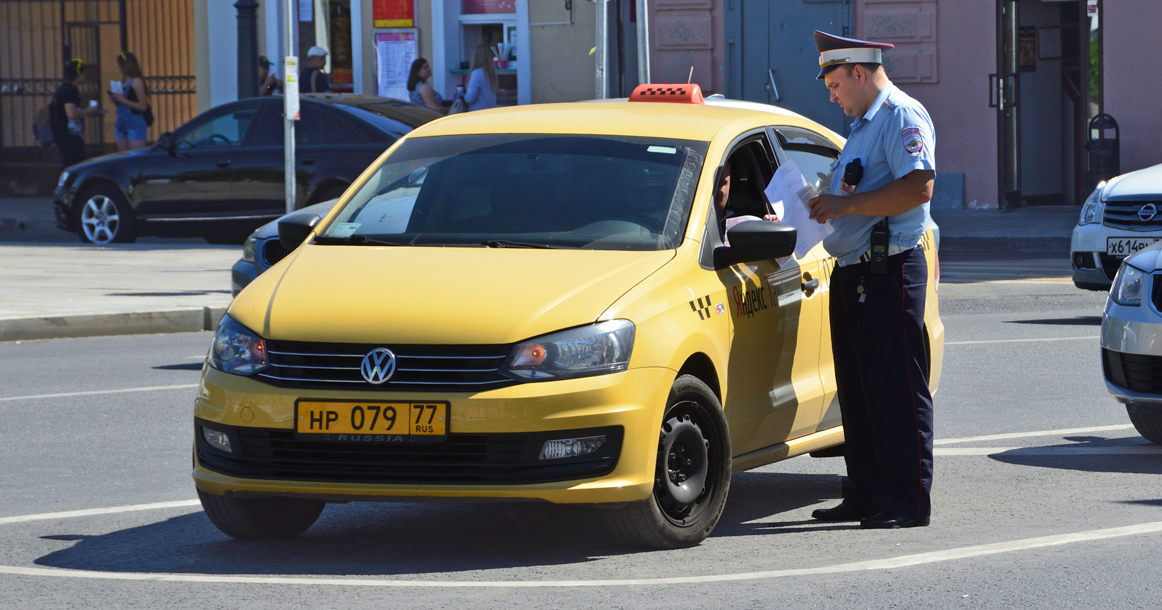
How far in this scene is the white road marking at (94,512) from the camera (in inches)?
258

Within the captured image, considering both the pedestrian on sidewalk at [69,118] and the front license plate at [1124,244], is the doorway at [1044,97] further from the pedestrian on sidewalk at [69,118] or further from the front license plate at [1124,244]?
the pedestrian on sidewalk at [69,118]

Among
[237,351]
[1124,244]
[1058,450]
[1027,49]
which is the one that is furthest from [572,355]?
[1027,49]

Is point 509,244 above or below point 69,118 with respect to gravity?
below

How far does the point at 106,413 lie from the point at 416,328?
443 cm

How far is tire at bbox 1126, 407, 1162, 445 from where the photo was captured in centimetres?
793

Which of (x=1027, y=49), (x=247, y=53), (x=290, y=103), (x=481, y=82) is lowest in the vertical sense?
(x=290, y=103)

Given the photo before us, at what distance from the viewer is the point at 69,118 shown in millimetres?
25391

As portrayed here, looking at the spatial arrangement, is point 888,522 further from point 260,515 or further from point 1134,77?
point 1134,77

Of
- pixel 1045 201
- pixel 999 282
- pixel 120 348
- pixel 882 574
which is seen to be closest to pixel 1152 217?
pixel 999 282

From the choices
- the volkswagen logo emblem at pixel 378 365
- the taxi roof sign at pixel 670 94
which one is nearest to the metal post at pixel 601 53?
the taxi roof sign at pixel 670 94

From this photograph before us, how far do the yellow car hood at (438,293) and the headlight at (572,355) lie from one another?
0.04 meters

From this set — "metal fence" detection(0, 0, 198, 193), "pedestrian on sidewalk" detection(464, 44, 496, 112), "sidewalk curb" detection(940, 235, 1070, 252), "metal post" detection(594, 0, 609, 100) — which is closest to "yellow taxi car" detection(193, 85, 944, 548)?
"metal post" detection(594, 0, 609, 100)

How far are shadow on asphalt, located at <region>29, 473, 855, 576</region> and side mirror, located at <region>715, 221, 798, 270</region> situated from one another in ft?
3.15

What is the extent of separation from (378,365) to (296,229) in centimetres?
129
